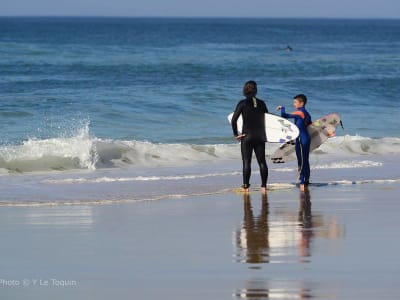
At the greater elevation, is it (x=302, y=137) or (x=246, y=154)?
(x=302, y=137)

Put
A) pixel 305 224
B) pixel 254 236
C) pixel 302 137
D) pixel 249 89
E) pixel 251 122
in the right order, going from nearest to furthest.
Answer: pixel 254 236
pixel 305 224
pixel 249 89
pixel 251 122
pixel 302 137

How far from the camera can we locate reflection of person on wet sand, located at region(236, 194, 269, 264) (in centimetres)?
847

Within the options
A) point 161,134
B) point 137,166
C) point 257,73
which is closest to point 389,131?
point 161,134

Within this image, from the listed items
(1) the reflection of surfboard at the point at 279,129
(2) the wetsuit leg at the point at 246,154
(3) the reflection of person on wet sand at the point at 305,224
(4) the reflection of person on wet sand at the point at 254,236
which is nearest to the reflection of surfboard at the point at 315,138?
(1) the reflection of surfboard at the point at 279,129

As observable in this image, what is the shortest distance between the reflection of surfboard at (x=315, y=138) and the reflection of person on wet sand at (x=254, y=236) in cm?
283

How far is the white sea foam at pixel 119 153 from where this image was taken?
16234mm

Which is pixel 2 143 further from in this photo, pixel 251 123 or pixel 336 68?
pixel 336 68

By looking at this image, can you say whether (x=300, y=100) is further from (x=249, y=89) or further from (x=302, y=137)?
(x=249, y=89)

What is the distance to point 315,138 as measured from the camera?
1427cm

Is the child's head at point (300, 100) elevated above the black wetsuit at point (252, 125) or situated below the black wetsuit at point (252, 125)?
above

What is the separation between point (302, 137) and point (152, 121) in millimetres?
10958

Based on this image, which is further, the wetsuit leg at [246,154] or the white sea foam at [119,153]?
the white sea foam at [119,153]

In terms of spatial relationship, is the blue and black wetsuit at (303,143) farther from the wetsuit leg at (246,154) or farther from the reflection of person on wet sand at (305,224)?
the wetsuit leg at (246,154)

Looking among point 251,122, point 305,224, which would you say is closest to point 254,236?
point 305,224
